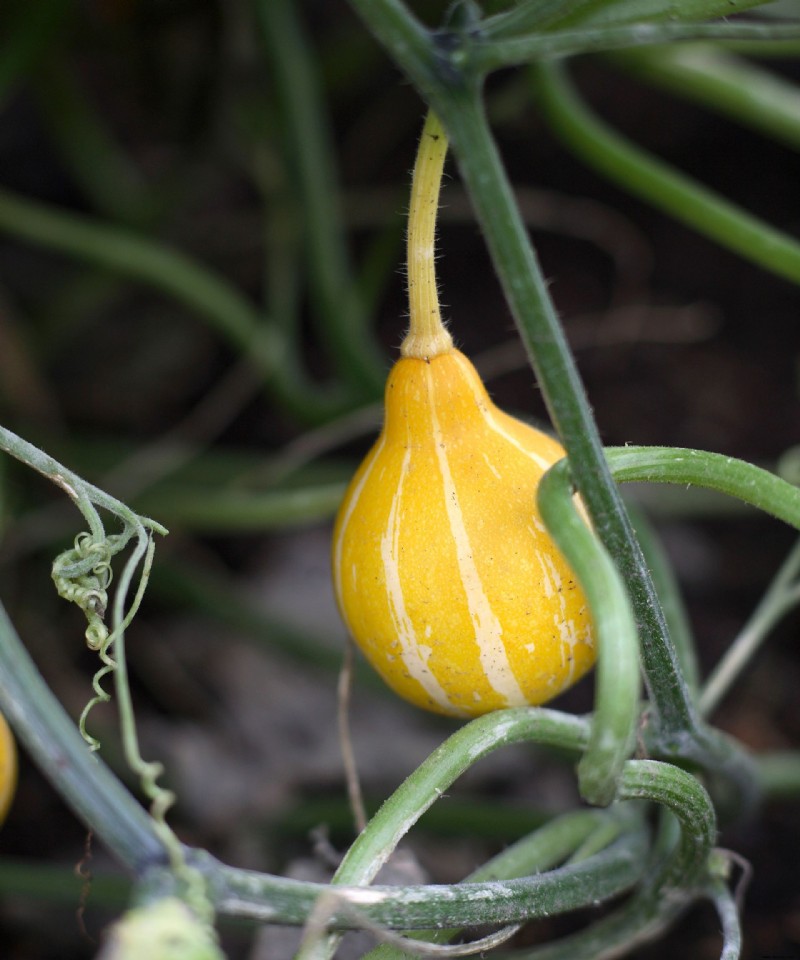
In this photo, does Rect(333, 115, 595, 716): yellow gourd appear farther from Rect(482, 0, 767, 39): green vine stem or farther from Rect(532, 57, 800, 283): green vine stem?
Rect(532, 57, 800, 283): green vine stem

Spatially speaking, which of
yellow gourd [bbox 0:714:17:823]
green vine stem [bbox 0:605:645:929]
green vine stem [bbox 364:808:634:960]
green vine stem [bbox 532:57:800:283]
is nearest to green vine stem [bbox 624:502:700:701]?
green vine stem [bbox 364:808:634:960]

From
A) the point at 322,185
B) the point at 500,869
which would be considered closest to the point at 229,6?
the point at 322,185

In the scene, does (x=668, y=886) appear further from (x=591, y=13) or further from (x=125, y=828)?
(x=591, y=13)

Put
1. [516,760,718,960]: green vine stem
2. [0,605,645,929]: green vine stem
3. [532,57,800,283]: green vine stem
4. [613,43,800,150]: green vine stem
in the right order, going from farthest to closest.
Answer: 1. [613,43,800,150]: green vine stem
2. [532,57,800,283]: green vine stem
3. [516,760,718,960]: green vine stem
4. [0,605,645,929]: green vine stem

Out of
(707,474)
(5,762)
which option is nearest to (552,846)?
(707,474)

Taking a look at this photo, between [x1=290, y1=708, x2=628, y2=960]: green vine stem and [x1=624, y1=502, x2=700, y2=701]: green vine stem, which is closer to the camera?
[x1=290, y1=708, x2=628, y2=960]: green vine stem

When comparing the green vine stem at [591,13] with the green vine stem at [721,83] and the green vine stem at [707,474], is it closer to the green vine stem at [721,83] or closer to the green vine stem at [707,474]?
the green vine stem at [707,474]

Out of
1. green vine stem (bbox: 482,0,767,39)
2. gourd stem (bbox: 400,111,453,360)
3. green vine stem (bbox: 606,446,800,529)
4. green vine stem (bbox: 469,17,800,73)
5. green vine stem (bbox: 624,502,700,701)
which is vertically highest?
green vine stem (bbox: 482,0,767,39)
